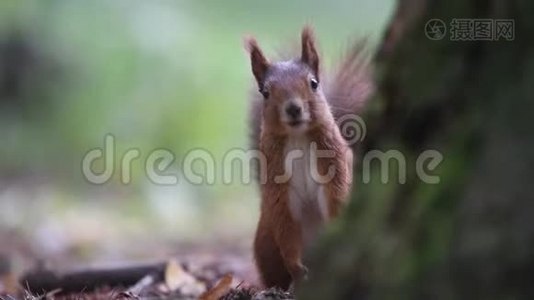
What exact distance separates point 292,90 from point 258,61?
0.20 m

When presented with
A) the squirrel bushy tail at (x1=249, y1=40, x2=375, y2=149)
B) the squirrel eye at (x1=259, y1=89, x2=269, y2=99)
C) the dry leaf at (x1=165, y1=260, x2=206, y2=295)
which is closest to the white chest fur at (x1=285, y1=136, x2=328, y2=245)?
the squirrel eye at (x1=259, y1=89, x2=269, y2=99)

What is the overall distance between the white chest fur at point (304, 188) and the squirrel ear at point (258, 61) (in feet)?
0.81

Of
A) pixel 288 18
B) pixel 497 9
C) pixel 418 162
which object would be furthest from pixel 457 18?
pixel 288 18

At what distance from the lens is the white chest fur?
3.55 metres

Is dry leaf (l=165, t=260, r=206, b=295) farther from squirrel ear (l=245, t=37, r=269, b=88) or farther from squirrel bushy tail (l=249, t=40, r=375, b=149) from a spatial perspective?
squirrel ear (l=245, t=37, r=269, b=88)

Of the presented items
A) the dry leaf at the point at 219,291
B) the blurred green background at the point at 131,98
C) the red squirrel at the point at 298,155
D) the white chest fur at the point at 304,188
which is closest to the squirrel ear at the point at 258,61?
the red squirrel at the point at 298,155

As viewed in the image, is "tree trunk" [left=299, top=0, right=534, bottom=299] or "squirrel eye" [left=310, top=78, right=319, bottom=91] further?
"squirrel eye" [left=310, top=78, right=319, bottom=91]

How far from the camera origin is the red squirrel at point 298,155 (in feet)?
11.5

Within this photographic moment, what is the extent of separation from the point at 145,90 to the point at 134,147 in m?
0.51

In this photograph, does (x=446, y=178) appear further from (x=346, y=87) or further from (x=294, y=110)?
(x=346, y=87)

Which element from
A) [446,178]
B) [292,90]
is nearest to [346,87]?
[292,90]

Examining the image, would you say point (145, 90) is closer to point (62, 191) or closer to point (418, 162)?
point (62, 191)

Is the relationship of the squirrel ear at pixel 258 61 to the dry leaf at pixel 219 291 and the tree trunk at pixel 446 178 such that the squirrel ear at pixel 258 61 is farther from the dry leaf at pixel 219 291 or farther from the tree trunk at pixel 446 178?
the tree trunk at pixel 446 178

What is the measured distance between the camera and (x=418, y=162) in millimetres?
Result: 2281
